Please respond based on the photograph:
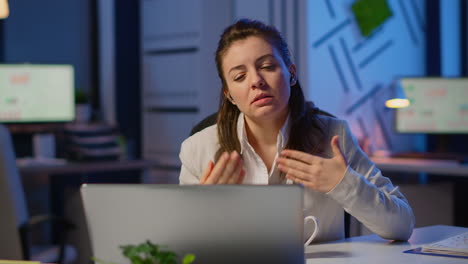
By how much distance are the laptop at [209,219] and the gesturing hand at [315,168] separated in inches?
17.9

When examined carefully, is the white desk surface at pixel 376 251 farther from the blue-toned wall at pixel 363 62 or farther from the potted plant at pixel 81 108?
the potted plant at pixel 81 108

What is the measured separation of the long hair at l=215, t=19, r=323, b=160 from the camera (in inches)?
76.3

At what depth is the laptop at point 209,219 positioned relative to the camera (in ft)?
3.61

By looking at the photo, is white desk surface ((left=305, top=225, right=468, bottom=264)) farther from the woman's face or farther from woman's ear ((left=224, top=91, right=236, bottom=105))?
woman's ear ((left=224, top=91, right=236, bottom=105))

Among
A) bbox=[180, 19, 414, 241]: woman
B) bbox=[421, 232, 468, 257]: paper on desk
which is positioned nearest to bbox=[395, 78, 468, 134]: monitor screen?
bbox=[180, 19, 414, 241]: woman

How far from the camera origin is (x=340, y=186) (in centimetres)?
162

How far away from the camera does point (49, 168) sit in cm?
374

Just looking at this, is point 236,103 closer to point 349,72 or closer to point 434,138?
point 349,72

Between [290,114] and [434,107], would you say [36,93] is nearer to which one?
[434,107]

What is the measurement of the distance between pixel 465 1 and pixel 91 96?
2.66 m

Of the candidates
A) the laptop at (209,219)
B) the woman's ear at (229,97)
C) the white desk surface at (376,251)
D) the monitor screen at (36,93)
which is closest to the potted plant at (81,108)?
the monitor screen at (36,93)

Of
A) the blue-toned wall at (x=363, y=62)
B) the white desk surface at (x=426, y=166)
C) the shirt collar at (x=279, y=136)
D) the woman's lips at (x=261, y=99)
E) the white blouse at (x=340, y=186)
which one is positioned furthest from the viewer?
the blue-toned wall at (x=363, y=62)

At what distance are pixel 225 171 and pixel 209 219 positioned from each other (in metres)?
0.43

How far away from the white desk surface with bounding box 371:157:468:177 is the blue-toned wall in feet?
1.16
